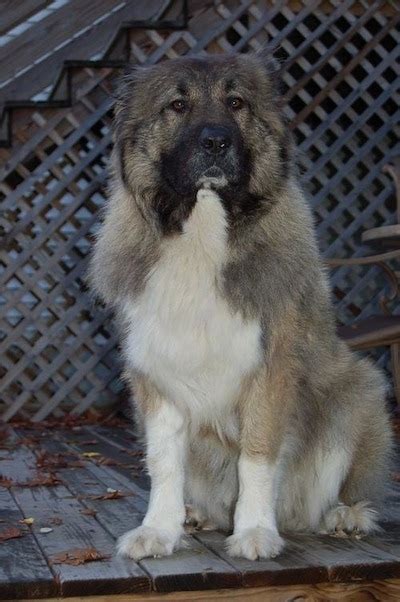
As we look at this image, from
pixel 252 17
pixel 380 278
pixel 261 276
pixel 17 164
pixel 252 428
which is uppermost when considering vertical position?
pixel 252 17

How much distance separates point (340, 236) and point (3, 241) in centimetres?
195

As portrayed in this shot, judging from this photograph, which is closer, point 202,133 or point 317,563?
point 317,563

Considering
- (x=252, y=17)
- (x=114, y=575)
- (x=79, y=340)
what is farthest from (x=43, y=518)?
(x=252, y=17)

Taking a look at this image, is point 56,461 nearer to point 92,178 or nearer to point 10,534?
point 10,534

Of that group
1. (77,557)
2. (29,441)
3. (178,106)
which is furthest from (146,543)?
(29,441)

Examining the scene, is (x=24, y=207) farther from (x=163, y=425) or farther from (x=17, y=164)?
(x=163, y=425)

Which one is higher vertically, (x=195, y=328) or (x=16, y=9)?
(x=16, y=9)

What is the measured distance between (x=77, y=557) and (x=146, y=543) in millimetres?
176

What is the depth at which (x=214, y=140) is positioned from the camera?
2.63 meters

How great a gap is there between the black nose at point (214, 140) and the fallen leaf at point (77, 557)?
105cm

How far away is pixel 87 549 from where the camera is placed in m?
2.65

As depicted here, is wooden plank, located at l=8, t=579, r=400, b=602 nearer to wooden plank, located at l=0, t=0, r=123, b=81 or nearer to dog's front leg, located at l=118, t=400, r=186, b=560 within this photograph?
dog's front leg, located at l=118, t=400, r=186, b=560

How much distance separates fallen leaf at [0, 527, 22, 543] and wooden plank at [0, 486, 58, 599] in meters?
0.02

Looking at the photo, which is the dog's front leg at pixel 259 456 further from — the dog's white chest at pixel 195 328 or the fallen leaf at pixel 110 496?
the fallen leaf at pixel 110 496
